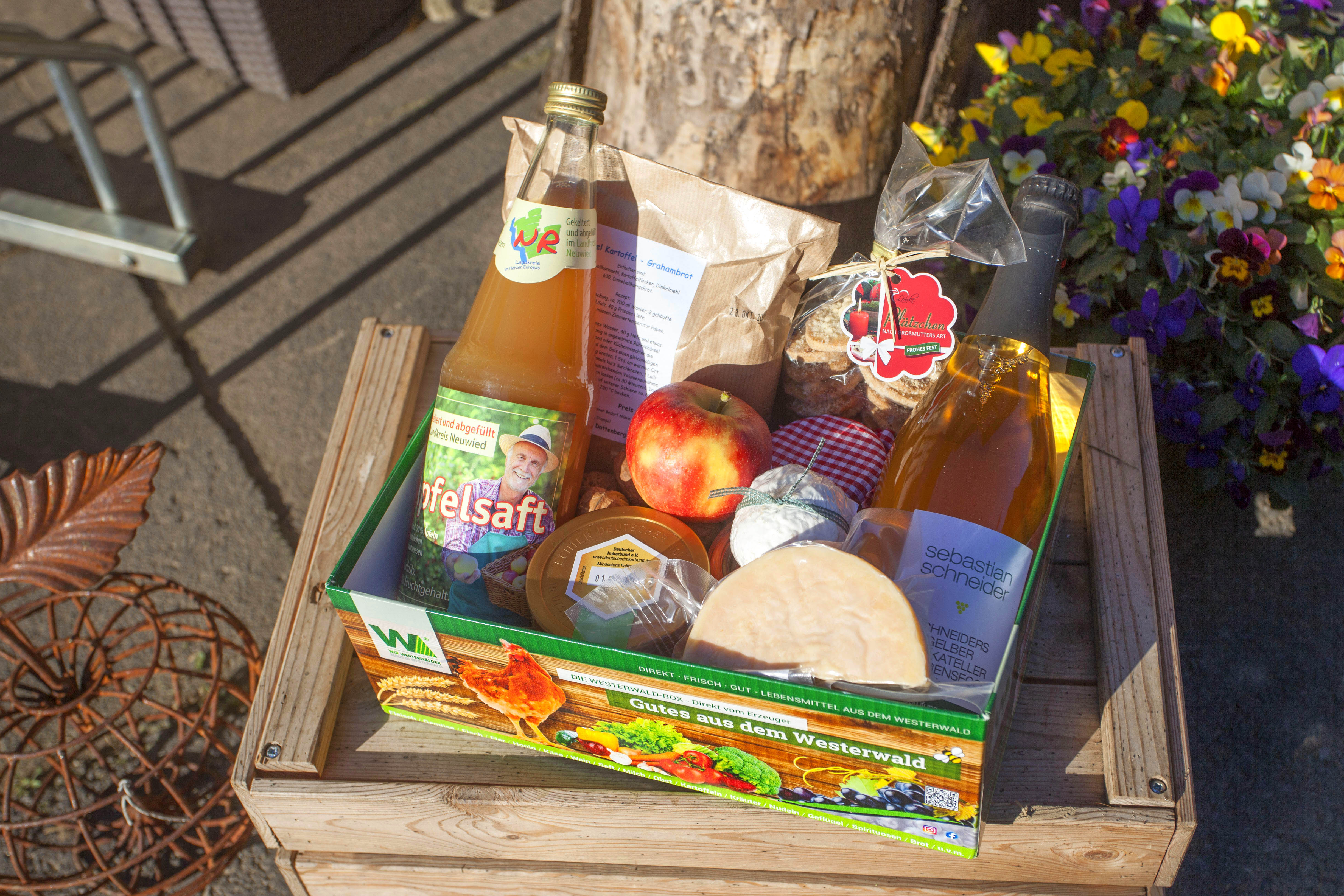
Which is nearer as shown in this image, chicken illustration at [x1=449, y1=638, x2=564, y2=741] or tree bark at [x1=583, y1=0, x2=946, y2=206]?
chicken illustration at [x1=449, y1=638, x2=564, y2=741]

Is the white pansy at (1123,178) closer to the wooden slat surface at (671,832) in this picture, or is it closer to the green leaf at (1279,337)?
the green leaf at (1279,337)

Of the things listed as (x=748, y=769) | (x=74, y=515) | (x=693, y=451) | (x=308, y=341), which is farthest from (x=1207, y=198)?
(x=308, y=341)

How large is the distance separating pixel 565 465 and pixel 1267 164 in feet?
4.35

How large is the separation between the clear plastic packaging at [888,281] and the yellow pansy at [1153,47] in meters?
0.74

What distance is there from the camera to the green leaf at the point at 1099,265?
1569 mm

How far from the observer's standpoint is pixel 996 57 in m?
1.81

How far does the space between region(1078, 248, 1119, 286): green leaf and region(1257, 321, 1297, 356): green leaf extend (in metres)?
0.27

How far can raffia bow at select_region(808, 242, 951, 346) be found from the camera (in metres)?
1.22

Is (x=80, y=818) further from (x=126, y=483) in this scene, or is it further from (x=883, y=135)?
(x=883, y=135)

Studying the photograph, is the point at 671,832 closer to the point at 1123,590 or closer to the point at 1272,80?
the point at 1123,590

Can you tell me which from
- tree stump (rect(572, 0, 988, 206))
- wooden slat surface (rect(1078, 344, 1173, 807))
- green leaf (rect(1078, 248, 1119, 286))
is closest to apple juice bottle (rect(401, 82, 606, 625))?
tree stump (rect(572, 0, 988, 206))

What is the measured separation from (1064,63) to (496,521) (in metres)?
1.47

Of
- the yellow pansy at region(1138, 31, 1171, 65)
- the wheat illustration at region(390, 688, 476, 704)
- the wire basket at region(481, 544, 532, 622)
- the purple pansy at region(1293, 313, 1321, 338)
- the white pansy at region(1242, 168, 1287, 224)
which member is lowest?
the wheat illustration at region(390, 688, 476, 704)

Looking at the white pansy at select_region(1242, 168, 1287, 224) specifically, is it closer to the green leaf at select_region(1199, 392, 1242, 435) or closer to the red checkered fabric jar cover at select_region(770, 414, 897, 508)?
the green leaf at select_region(1199, 392, 1242, 435)
